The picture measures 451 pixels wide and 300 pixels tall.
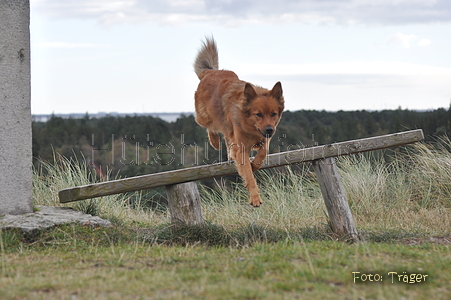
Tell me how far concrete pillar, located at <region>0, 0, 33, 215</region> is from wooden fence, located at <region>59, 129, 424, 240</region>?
565mm

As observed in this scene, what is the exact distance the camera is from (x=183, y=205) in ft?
18.6

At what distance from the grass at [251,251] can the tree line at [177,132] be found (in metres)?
18.4

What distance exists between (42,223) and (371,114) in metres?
32.8

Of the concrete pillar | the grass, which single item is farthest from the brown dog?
the concrete pillar

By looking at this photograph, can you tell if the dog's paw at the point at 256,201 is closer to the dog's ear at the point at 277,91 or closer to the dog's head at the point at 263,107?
the dog's head at the point at 263,107

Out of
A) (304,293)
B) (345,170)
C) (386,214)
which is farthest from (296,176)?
(304,293)

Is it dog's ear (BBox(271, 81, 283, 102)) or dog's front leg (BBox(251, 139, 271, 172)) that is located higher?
dog's ear (BBox(271, 81, 283, 102))

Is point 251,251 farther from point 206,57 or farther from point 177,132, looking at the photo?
point 177,132

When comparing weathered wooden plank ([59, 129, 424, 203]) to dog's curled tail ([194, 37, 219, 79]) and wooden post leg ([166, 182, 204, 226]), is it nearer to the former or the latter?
wooden post leg ([166, 182, 204, 226])

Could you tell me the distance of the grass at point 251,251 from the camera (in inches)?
129

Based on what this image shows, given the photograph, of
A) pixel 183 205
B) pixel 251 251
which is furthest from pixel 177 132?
pixel 251 251

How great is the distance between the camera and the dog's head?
468cm

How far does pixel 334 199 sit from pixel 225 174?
1.38 metres

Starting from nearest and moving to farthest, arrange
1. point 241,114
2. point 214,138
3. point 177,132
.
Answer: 1. point 241,114
2. point 214,138
3. point 177,132
